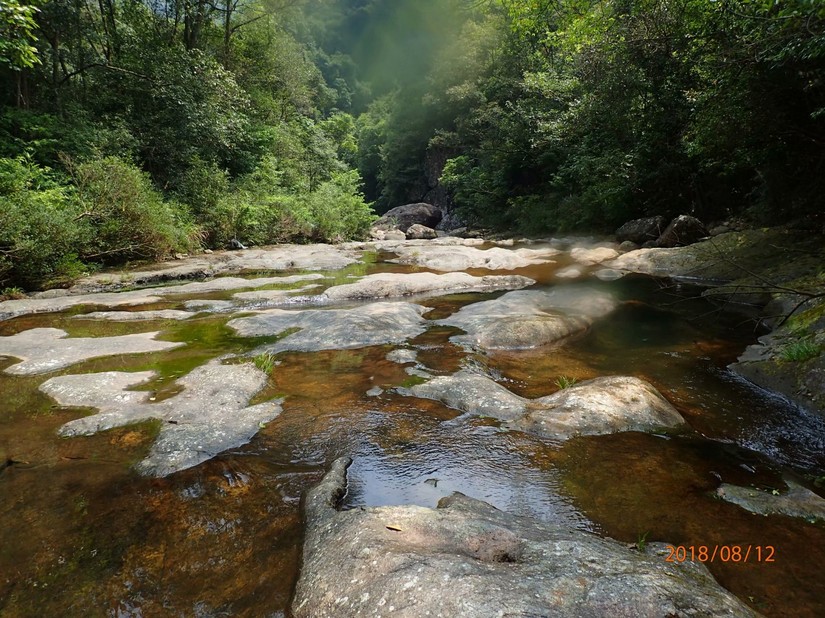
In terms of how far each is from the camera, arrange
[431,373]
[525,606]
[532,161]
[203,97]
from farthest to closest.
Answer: [532,161] → [203,97] → [431,373] → [525,606]

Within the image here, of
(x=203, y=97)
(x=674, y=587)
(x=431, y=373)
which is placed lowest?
(x=431, y=373)

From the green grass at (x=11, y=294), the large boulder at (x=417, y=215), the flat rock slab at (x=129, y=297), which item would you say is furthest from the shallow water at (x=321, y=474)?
the large boulder at (x=417, y=215)

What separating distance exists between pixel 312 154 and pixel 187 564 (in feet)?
92.5

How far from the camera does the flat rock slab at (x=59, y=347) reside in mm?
4773

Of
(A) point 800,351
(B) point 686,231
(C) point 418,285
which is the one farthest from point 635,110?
(A) point 800,351

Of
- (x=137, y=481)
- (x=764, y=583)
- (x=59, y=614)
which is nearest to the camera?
(x=59, y=614)

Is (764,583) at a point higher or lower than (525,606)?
lower

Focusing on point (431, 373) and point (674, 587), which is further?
point (431, 373)

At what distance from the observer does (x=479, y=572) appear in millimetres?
1902

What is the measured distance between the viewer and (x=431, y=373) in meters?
4.91

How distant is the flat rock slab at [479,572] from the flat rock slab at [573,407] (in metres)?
1.25

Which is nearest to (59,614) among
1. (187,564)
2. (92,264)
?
(187,564)

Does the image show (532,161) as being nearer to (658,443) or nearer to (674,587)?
(658,443)
